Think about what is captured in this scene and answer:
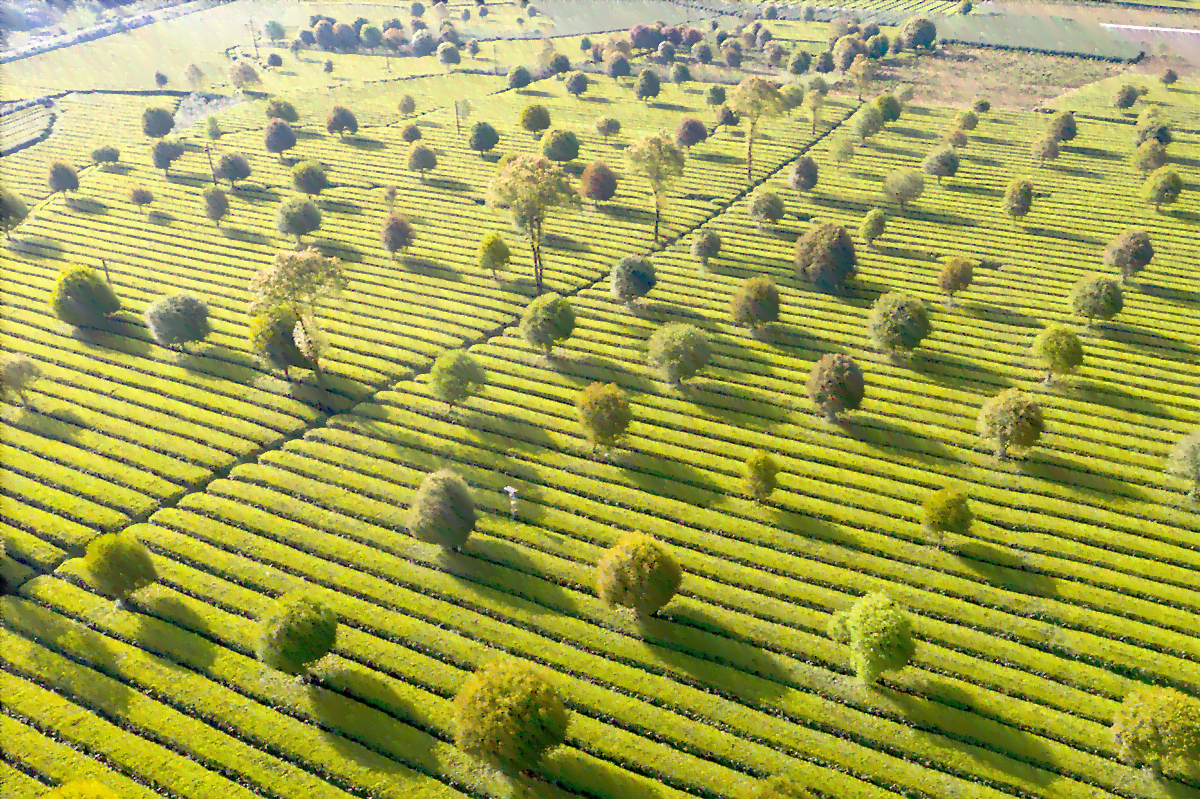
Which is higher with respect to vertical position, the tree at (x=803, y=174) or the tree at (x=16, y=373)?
the tree at (x=803, y=174)

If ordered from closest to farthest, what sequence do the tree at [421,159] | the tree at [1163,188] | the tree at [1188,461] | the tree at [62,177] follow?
1. the tree at [1188,461]
2. the tree at [1163,188]
3. the tree at [62,177]
4. the tree at [421,159]

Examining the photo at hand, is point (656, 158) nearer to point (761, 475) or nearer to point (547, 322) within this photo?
point (547, 322)

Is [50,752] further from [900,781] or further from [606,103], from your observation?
[606,103]

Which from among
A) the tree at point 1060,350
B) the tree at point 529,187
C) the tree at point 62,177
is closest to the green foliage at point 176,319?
the tree at point 529,187

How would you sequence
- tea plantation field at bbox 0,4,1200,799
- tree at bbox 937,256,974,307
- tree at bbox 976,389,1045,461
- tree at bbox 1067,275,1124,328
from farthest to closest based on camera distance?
1. tree at bbox 937,256,974,307
2. tree at bbox 1067,275,1124,328
3. tree at bbox 976,389,1045,461
4. tea plantation field at bbox 0,4,1200,799

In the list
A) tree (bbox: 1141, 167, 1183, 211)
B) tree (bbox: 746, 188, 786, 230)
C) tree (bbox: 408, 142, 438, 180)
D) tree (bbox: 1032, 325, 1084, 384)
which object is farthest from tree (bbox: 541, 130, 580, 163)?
tree (bbox: 1141, 167, 1183, 211)

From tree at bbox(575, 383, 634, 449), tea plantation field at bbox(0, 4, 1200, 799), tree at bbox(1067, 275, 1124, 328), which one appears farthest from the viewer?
tree at bbox(1067, 275, 1124, 328)

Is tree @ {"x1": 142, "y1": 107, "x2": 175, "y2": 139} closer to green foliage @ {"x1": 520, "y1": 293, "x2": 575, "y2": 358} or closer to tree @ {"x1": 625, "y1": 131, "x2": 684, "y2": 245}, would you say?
tree @ {"x1": 625, "y1": 131, "x2": 684, "y2": 245}

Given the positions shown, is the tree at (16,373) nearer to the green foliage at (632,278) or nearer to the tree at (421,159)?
the green foliage at (632,278)
